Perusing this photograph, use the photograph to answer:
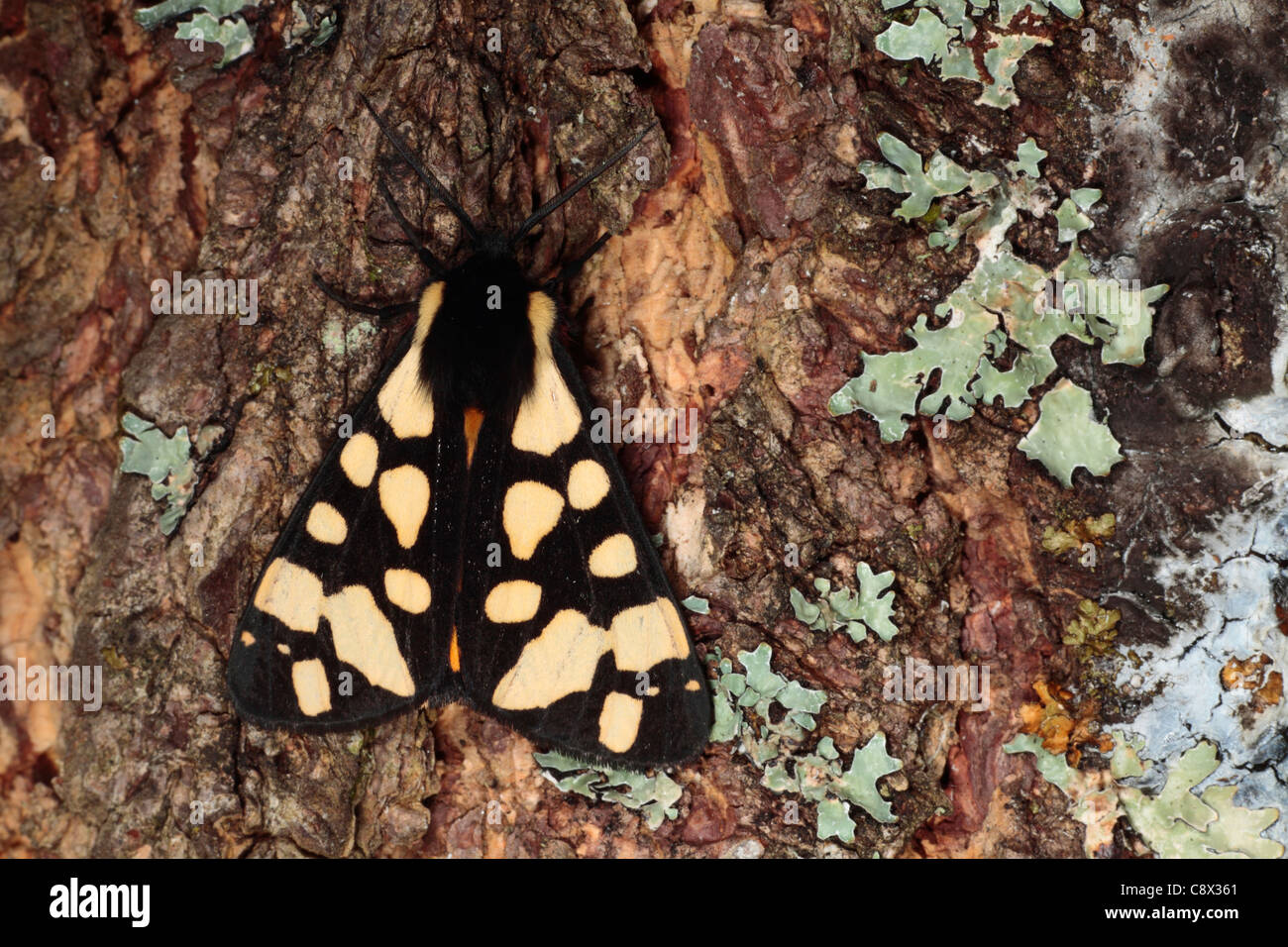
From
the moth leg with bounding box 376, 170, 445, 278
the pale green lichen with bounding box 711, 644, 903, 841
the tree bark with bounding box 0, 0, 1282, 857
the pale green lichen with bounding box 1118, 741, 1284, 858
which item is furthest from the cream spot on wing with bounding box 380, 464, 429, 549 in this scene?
the pale green lichen with bounding box 1118, 741, 1284, 858

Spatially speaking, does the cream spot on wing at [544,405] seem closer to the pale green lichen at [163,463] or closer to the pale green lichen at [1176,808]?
the pale green lichen at [163,463]

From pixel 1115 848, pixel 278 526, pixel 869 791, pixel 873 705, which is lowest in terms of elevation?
pixel 1115 848

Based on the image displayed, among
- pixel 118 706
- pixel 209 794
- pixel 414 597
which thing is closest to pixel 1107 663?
pixel 414 597

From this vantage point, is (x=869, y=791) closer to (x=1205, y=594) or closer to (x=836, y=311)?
(x=1205, y=594)

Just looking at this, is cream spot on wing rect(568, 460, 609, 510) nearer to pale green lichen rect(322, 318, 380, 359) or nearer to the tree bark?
the tree bark

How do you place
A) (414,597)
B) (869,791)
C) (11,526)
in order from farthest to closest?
(11,526) < (414,597) < (869,791)
